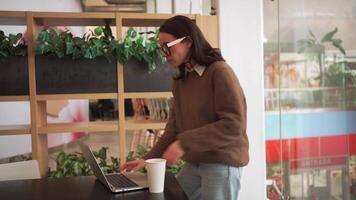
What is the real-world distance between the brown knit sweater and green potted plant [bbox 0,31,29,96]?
146 centimetres

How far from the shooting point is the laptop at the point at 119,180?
4.88ft

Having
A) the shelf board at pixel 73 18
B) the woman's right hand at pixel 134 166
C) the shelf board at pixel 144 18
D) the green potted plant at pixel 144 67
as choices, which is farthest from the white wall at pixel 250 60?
the woman's right hand at pixel 134 166

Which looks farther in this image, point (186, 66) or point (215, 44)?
point (215, 44)

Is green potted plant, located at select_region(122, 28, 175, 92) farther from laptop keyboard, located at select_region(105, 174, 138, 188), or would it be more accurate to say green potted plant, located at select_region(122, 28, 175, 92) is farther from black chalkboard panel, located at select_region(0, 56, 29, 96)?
laptop keyboard, located at select_region(105, 174, 138, 188)

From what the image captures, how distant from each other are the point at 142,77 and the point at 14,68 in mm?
934

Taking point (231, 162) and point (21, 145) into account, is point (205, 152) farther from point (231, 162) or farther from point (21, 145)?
point (21, 145)

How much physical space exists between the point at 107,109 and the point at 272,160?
7.53 meters

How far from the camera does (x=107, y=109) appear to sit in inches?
417

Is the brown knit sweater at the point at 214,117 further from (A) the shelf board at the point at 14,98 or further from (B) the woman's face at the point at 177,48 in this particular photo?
(A) the shelf board at the point at 14,98

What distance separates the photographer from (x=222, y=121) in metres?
1.50

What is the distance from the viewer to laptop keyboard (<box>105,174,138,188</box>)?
5.01ft

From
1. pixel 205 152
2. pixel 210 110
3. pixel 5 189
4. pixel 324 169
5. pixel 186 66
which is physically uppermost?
pixel 186 66

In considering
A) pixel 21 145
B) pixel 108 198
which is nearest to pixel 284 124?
pixel 108 198

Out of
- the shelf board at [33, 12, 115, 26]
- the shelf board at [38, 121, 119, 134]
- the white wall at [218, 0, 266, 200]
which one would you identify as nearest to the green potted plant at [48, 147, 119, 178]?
the shelf board at [38, 121, 119, 134]
